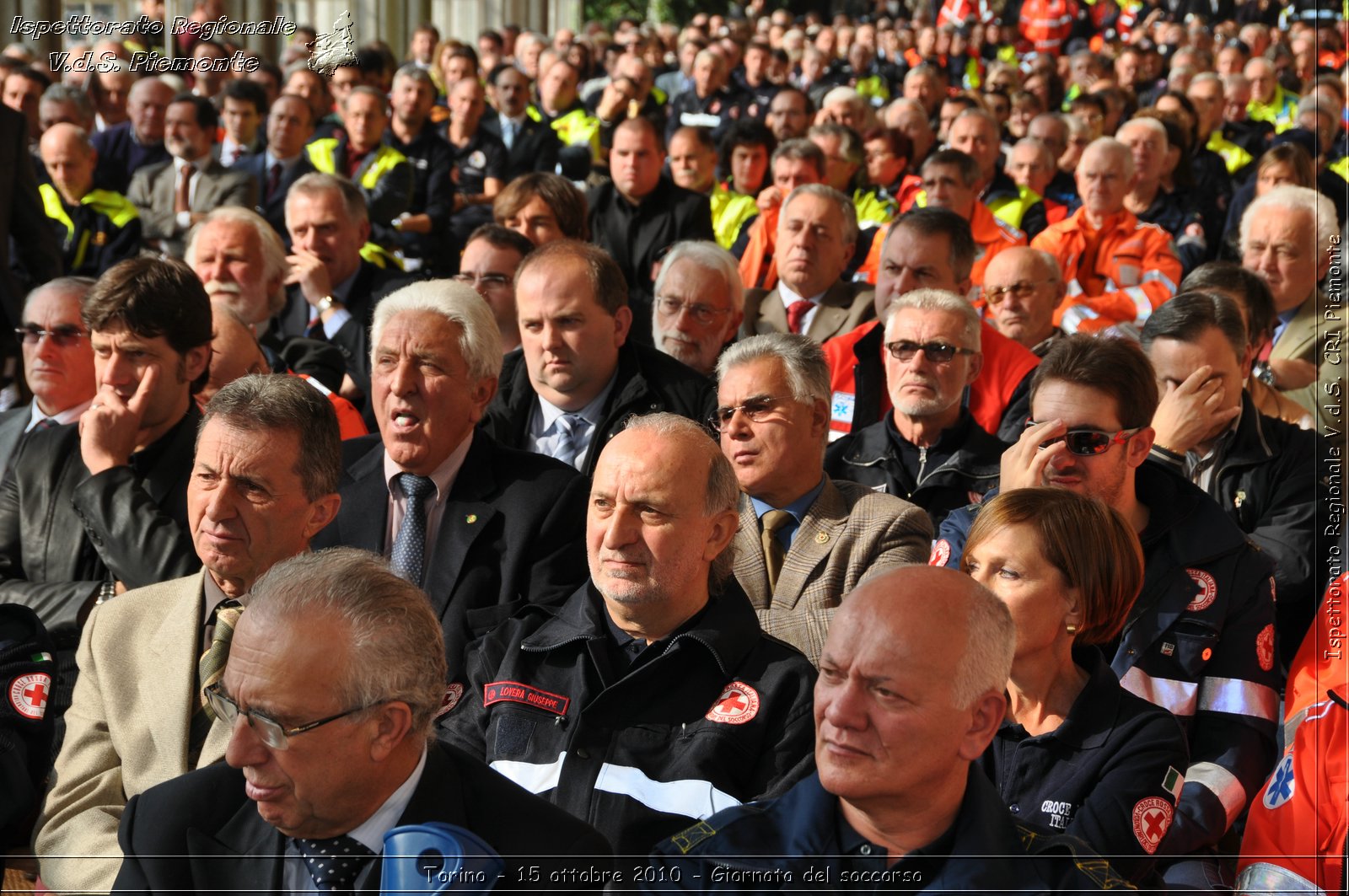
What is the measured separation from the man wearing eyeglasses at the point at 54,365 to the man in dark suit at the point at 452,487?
2.84 ft

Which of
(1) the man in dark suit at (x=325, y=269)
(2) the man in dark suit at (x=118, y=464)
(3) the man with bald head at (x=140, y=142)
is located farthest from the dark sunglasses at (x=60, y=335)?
(3) the man with bald head at (x=140, y=142)

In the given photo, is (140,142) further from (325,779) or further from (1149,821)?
(1149,821)

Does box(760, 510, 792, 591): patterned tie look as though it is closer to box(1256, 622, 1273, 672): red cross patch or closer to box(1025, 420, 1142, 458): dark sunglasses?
box(1025, 420, 1142, 458): dark sunglasses

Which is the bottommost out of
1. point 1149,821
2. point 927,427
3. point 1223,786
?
point 1223,786

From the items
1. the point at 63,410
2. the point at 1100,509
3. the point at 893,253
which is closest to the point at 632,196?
the point at 893,253

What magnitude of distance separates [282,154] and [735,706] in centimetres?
724

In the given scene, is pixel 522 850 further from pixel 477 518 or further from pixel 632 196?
pixel 632 196

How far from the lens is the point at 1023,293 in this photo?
5961 mm

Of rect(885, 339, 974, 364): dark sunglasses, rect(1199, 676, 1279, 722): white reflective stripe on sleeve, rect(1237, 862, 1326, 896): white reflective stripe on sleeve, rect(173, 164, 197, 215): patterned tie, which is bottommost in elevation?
rect(1237, 862, 1326, 896): white reflective stripe on sleeve

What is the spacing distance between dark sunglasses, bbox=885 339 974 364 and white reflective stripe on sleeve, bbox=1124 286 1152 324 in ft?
8.43

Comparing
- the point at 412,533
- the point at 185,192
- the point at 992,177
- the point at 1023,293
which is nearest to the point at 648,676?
the point at 412,533

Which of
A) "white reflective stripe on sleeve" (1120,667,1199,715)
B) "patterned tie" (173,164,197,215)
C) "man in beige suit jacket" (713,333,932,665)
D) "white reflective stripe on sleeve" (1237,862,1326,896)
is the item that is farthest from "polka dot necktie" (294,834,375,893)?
"patterned tie" (173,164,197,215)

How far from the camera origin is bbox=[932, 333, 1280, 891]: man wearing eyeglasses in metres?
3.23

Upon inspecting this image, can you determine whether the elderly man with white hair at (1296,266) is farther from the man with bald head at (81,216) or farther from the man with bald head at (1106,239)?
the man with bald head at (81,216)
